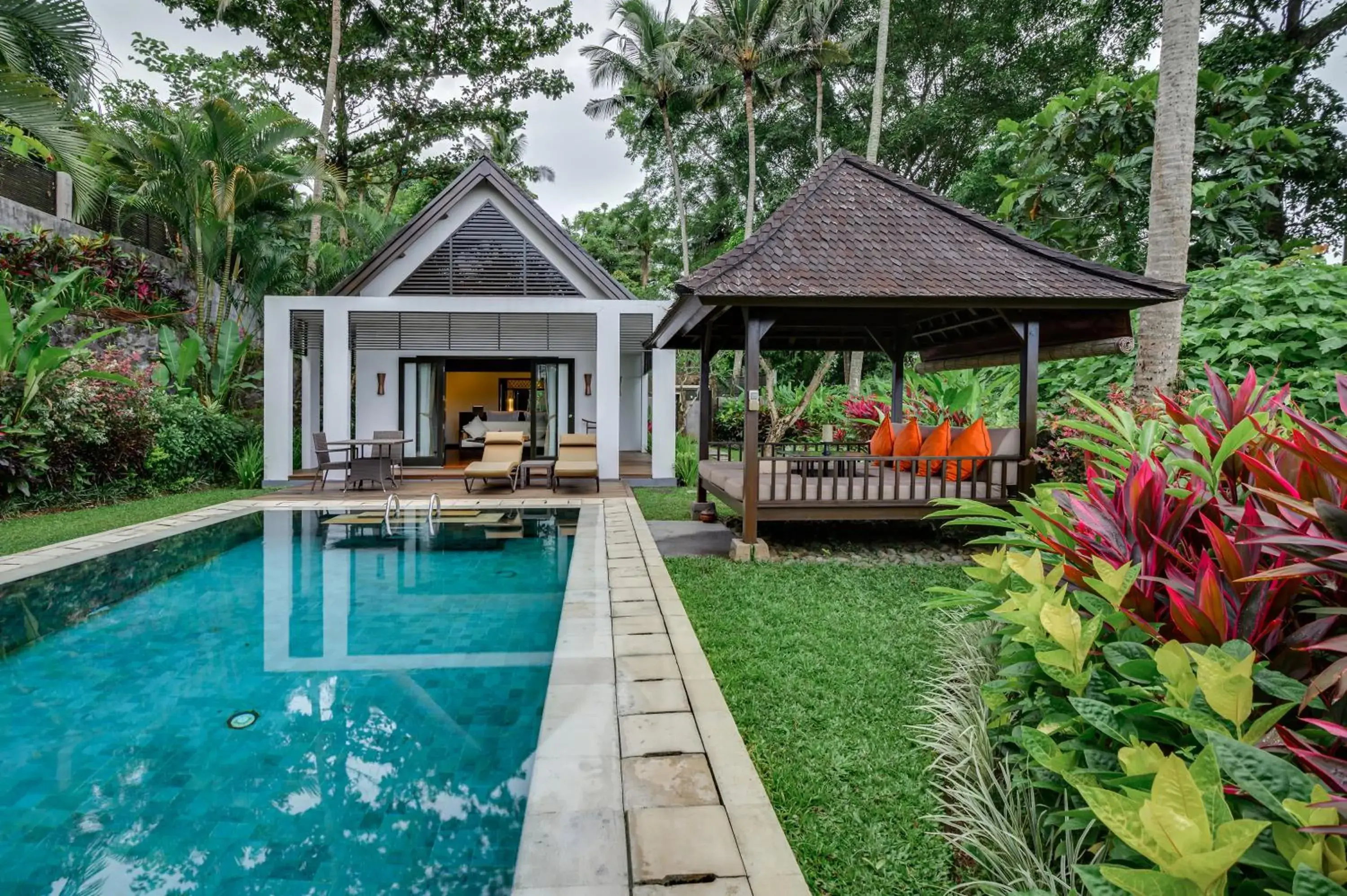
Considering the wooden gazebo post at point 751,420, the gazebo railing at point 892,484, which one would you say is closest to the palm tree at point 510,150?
the wooden gazebo post at point 751,420

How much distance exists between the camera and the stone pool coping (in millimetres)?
2053

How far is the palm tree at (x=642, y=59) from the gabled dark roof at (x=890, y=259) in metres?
18.3

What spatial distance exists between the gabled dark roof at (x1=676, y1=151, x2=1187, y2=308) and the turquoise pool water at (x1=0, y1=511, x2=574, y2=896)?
12.3 ft

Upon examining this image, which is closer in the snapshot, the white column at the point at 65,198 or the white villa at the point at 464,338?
the white column at the point at 65,198

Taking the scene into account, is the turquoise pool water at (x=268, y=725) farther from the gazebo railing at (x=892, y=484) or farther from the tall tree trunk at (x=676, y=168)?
the tall tree trunk at (x=676, y=168)

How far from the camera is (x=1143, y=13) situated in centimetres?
1466

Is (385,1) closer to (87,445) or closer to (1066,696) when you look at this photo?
(87,445)

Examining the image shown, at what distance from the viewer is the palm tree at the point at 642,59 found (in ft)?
76.5

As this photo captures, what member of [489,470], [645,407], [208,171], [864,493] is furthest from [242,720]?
[645,407]

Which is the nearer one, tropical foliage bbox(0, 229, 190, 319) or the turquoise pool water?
the turquoise pool water

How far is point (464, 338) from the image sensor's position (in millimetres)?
15539

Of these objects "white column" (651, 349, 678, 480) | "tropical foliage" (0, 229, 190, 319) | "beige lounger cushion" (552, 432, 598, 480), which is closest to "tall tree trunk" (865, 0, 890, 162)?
"white column" (651, 349, 678, 480)

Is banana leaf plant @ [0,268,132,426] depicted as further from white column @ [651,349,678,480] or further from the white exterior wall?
white column @ [651,349,678,480]

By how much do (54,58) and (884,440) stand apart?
12843 mm
